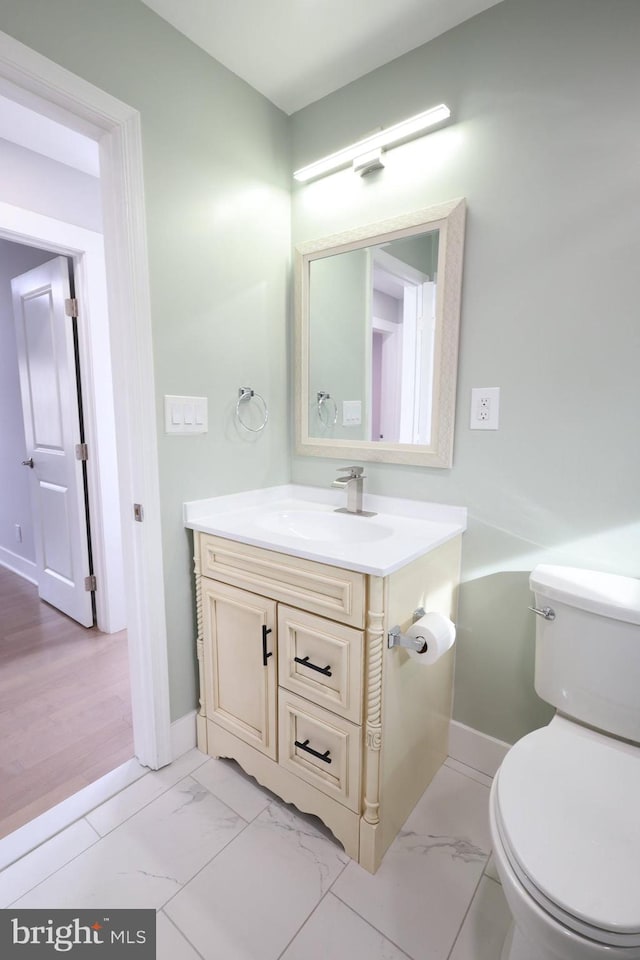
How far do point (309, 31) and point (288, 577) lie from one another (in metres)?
1.69

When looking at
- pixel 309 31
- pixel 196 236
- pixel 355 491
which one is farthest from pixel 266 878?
pixel 309 31

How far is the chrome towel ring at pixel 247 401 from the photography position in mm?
1696

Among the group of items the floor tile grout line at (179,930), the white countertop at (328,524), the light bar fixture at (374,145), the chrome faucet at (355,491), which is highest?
the light bar fixture at (374,145)

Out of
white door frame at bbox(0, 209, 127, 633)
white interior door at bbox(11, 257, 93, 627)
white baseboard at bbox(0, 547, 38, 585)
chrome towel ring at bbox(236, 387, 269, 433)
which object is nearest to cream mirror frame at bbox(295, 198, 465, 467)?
chrome towel ring at bbox(236, 387, 269, 433)

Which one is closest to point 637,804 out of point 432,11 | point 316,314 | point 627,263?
point 627,263

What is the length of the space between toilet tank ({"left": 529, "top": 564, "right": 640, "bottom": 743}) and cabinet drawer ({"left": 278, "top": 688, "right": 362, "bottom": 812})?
0.56 metres

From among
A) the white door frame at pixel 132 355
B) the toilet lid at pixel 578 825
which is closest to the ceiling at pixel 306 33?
the white door frame at pixel 132 355

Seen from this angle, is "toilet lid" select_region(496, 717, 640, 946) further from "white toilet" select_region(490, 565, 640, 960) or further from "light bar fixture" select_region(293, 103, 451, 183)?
"light bar fixture" select_region(293, 103, 451, 183)

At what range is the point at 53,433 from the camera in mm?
2543

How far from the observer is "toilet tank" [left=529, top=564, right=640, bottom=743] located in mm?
1065

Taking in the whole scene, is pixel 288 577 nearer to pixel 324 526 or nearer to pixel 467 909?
pixel 324 526

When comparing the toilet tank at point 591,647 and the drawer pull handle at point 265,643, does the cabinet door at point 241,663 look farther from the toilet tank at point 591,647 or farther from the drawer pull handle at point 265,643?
the toilet tank at point 591,647

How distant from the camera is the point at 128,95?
1.29 meters

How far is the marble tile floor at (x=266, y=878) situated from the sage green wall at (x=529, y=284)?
446mm
